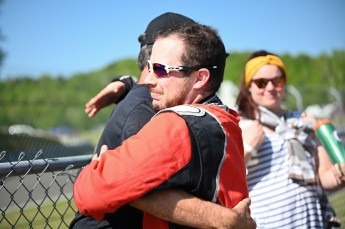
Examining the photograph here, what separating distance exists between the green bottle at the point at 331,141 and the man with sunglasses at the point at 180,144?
160 cm

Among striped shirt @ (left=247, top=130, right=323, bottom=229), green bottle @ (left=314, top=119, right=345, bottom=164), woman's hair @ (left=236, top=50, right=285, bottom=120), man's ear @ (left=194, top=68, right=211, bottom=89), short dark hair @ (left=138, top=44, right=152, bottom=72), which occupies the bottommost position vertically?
striped shirt @ (left=247, top=130, right=323, bottom=229)

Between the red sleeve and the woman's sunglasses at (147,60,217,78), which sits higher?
the woman's sunglasses at (147,60,217,78)

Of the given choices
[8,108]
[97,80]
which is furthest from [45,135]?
[97,80]

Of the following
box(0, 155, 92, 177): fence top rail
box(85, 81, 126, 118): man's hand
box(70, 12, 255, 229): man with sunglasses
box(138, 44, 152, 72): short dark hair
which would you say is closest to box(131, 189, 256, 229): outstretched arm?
box(70, 12, 255, 229): man with sunglasses

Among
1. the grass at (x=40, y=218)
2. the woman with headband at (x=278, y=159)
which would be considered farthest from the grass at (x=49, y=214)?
the woman with headband at (x=278, y=159)

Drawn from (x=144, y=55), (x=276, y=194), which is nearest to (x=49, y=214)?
(x=276, y=194)

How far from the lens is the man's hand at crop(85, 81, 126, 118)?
252 centimetres

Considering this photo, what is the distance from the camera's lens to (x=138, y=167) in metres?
1.36

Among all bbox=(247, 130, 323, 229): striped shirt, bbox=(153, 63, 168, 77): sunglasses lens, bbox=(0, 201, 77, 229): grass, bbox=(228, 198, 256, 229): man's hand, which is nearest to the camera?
bbox=(228, 198, 256, 229): man's hand

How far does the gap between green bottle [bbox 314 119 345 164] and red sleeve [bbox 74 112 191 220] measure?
1954 mm

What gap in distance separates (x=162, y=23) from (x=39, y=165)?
916mm

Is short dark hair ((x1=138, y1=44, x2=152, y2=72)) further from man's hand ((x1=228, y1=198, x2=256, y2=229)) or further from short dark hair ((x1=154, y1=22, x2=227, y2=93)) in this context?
man's hand ((x1=228, y1=198, x2=256, y2=229))

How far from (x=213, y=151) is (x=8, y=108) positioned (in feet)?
29.8

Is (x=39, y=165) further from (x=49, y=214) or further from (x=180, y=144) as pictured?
(x=49, y=214)
